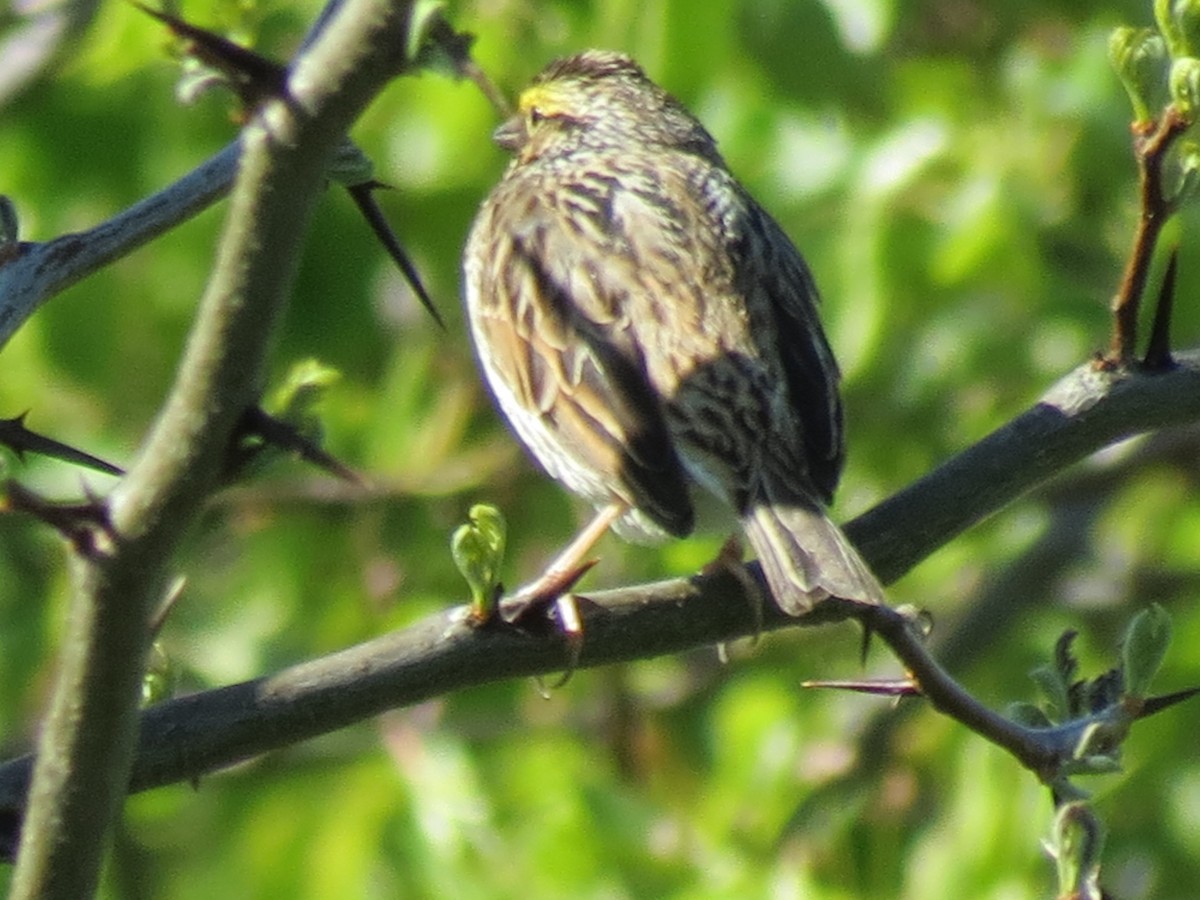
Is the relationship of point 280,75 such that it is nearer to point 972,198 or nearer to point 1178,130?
point 1178,130

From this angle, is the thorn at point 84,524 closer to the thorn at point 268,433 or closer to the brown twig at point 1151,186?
the thorn at point 268,433

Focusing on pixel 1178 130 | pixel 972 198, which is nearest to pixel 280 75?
pixel 1178 130

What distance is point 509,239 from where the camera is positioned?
454 centimetres

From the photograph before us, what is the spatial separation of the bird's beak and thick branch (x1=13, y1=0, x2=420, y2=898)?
347 cm

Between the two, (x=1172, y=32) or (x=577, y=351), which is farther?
(x=577, y=351)

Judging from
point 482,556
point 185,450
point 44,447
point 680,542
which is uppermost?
point 185,450

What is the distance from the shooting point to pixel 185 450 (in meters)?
1.72

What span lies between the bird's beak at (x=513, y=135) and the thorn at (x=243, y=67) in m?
3.41

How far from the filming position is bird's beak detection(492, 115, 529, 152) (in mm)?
5199

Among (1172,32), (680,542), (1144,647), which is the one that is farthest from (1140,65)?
(680,542)

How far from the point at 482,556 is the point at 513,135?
2.96 metres

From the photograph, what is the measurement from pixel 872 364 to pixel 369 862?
6.31 ft

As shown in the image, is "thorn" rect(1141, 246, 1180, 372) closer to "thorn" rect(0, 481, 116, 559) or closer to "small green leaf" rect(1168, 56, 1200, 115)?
"small green leaf" rect(1168, 56, 1200, 115)

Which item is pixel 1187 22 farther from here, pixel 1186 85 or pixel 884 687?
pixel 884 687
